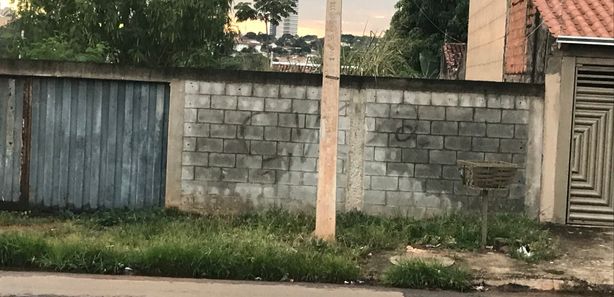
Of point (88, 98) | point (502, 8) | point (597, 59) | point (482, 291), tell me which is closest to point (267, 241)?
point (482, 291)

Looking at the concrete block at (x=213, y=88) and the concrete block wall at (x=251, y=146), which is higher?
the concrete block at (x=213, y=88)

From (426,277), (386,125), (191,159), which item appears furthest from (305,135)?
(426,277)

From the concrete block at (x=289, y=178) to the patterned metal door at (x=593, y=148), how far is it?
3628mm

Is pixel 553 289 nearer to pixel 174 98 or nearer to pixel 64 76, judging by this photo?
pixel 174 98

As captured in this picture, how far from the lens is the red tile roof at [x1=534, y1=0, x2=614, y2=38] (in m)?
8.73

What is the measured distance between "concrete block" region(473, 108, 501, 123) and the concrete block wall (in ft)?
5.72

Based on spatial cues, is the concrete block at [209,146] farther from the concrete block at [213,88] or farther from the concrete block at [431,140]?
the concrete block at [431,140]

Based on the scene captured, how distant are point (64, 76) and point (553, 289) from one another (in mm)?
6575

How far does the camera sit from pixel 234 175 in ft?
29.4

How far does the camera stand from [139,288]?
5883 millimetres

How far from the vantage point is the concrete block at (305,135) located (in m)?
8.89

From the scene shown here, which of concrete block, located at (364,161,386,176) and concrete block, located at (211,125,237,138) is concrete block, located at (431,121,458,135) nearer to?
concrete block, located at (364,161,386,176)

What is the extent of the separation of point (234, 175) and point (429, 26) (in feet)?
82.4

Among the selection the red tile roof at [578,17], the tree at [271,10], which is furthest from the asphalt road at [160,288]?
the tree at [271,10]
